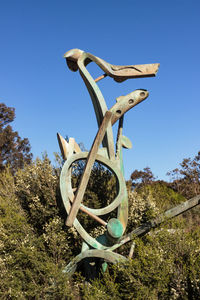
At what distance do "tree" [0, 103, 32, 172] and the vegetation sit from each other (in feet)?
54.7

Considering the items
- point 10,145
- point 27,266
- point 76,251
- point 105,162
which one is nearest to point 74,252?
point 76,251

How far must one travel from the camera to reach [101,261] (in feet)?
24.4

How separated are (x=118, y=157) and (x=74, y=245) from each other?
3.56 meters

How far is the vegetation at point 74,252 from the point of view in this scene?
6035mm

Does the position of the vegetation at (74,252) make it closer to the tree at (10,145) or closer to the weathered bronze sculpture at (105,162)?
the weathered bronze sculpture at (105,162)

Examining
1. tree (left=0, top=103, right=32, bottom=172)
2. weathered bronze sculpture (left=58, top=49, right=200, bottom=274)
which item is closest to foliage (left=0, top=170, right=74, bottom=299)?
weathered bronze sculpture (left=58, top=49, right=200, bottom=274)

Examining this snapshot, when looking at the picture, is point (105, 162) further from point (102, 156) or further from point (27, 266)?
point (27, 266)

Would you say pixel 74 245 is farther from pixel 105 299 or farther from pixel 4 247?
pixel 105 299

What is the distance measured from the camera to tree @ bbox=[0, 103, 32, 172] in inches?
1116

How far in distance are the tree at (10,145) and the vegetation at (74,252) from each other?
16683mm

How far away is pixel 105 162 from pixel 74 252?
3667 mm

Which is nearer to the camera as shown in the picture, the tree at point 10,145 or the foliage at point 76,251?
the foliage at point 76,251

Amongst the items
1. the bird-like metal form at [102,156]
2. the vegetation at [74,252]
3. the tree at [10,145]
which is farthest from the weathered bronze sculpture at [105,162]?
the tree at [10,145]

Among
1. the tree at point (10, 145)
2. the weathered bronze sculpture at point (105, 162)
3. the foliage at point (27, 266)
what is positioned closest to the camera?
the foliage at point (27, 266)
